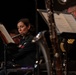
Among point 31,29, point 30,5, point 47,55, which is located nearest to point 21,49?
point 31,29

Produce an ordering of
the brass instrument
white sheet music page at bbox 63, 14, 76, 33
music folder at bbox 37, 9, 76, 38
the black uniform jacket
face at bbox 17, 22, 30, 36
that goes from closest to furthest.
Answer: the brass instrument → music folder at bbox 37, 9, 76, 38 → white sheet music page at bbox 63, 14, 76, 33 → the black uniform jacket → face at bbox 17, 22, 30, 36

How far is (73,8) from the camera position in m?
3.87

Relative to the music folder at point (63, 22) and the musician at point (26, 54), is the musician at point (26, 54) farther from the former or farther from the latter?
the music folder at point (63, 22)

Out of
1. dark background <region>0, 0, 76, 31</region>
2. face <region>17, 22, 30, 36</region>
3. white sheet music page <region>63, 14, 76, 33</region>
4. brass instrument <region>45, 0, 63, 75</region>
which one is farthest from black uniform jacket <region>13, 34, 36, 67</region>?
dark background <region>0, 0, 76, 31</region>

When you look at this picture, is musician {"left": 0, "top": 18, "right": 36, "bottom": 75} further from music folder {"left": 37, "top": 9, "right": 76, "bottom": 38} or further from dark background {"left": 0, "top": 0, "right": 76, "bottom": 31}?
dark background {"left": 0, "top": 0, "right": 76, "bottom": 31}

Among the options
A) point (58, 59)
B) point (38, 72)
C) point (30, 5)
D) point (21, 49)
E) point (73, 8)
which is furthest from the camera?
point (30, 5)

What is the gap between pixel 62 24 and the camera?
2588 millimetres

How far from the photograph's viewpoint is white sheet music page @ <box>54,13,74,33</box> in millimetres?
2517

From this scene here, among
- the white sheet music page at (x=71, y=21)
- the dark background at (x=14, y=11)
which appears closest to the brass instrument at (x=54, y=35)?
the white sheet music page at (x=71, y=21)

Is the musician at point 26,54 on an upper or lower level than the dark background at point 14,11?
lower

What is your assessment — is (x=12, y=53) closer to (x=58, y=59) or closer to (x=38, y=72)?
(x=38, y=72)

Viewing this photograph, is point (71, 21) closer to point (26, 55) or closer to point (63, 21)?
point (63, 21)

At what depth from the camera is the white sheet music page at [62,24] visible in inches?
99.1

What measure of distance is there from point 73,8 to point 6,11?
239 centimetres
